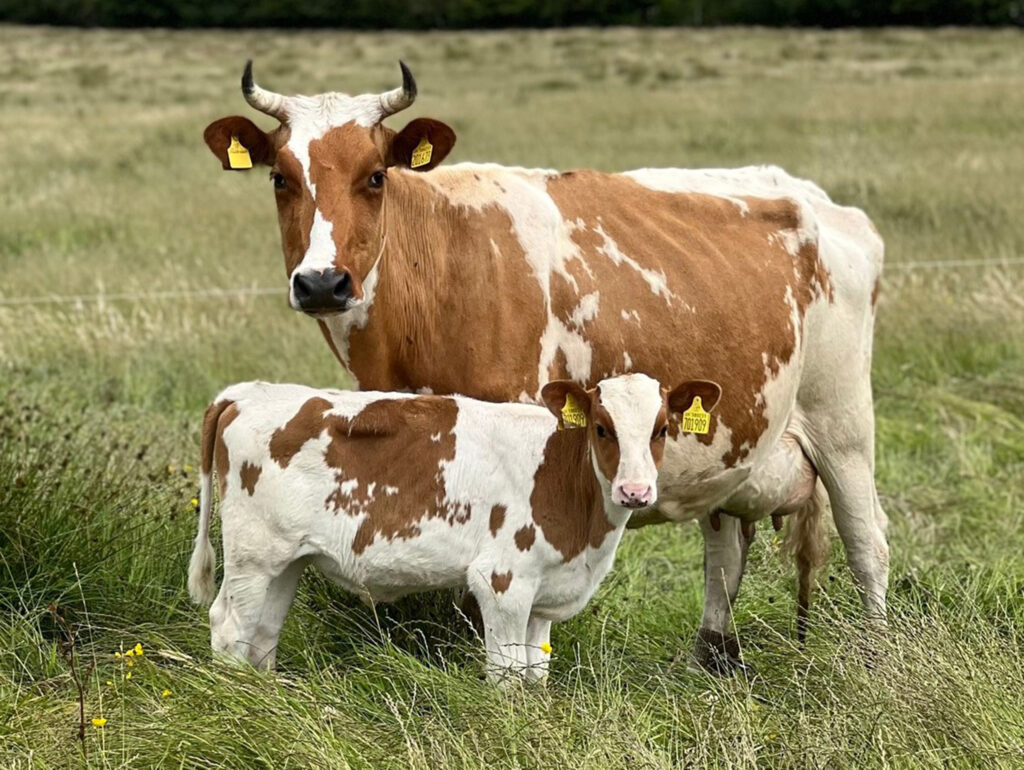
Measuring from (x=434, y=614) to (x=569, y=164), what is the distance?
1568 centimetres

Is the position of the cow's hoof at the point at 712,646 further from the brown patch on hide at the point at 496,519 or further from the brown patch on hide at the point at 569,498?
the brown patch on hide at the point at 496,519

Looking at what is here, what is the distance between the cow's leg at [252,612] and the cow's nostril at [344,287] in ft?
3.13

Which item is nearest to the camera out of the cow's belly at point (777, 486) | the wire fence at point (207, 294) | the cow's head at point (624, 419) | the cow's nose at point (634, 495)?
the cow's nose at point (634, 495)

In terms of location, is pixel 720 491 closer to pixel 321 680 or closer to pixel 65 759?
pixel 321 680

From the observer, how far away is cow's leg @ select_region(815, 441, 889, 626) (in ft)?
21.8

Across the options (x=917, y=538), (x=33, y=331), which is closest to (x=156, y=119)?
(x=33, y=331)

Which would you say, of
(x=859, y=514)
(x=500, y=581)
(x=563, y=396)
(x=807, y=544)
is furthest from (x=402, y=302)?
(x=859, y=514)

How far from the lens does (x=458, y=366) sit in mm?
5414

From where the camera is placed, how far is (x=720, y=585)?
6684 millimetres

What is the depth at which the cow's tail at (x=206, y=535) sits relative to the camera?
5324mm

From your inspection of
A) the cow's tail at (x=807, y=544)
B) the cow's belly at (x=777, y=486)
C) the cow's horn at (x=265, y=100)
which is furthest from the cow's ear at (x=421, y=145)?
the cow's tail at (x=807, y=544)

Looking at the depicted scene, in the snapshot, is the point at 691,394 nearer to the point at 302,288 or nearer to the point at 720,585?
the point at 302,288

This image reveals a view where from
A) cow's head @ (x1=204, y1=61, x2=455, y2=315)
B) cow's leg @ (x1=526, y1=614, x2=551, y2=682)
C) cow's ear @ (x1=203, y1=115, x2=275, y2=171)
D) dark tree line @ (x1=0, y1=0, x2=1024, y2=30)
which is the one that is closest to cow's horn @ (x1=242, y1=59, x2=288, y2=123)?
cow's head @ (x1=204, y1=61, x2=455, y2=315)

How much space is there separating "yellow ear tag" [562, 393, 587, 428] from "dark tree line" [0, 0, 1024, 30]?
6008 cm
